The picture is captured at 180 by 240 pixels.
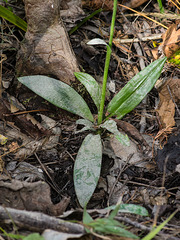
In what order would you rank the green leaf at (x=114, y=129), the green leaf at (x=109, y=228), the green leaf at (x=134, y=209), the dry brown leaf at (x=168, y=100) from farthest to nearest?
the dry brown leaf at (x=168, y=100), the green leaf at (x=114, y=129), the green leaf at (x=134, y=209), the green leaf at (x=109, y=228)

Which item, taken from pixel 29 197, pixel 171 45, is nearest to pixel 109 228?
pixel 29 197

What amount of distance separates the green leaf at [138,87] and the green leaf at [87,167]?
0.91 ft

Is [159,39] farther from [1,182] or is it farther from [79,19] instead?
[1,182]

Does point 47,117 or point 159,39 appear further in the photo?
point 159,39

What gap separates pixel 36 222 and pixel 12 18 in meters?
1.49

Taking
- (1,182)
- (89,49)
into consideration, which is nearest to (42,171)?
(1,182)

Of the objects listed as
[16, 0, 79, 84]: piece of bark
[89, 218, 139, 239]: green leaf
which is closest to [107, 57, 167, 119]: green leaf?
[16, 0, 79, 84]: piece of bark

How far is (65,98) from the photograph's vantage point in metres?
1.75

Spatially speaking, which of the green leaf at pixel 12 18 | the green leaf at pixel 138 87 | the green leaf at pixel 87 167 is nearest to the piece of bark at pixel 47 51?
the green leaf at pixel 12 18

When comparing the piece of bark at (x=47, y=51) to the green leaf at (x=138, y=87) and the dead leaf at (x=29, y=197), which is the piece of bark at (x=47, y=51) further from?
the dead leaf at (x=29, y=197)

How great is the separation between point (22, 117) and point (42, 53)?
0.49m

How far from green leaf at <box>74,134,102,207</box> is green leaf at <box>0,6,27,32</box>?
3.31 ft

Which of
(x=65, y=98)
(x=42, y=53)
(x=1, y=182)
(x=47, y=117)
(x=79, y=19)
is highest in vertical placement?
(x=79, y=19)

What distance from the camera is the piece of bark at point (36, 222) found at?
1078 mm
